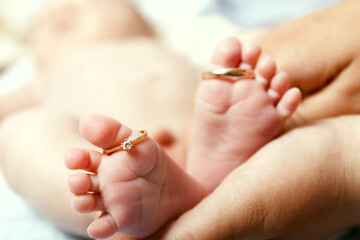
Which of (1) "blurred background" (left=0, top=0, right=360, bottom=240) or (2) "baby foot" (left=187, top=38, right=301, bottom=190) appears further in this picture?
(1) "blurred background" (left=0, top=0, right=360, bottom=240)

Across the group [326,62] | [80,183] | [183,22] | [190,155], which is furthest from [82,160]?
[183,22]

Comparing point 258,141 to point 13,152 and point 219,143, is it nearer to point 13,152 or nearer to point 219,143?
point 219,143

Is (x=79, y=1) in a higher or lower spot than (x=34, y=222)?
higher

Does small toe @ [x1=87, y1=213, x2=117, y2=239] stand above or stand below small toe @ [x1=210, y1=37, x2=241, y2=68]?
below

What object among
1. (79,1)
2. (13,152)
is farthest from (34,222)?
(79,1)

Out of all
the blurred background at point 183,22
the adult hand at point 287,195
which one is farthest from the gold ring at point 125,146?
the blurred background at point 183,22

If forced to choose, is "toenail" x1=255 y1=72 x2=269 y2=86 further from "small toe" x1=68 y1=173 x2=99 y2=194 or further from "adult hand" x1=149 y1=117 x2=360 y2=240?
"small toe" x1=68 y1=173 x2=99 y2=194

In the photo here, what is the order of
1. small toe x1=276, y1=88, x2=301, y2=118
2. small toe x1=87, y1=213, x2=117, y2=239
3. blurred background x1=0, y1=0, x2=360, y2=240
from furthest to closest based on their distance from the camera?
blurred background x1=0, y1=0, x2=360, y2=240 → small toe x1=276, y1=88, x2=301, y2=118 → small toe x1=87, y1=213, x2=117, y2=239

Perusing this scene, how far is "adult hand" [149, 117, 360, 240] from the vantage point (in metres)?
0.48

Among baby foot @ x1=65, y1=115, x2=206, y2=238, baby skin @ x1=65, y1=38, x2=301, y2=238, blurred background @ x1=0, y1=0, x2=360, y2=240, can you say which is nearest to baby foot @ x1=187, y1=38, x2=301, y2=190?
baby skin @ x1=65, y1=38, x2=301, y2=238

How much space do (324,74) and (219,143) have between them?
8.0 inches

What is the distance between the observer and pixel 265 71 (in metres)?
0.56

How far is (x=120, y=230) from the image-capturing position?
18.1 inches

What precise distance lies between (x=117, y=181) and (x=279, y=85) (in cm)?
28
